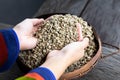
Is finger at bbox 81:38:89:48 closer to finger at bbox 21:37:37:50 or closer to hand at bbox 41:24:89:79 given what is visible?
hand at bbox 41:24:89:79

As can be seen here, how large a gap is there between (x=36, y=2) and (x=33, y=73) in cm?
115

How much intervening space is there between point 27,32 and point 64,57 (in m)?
0.17

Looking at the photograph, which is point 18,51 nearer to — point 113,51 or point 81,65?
point 81,65

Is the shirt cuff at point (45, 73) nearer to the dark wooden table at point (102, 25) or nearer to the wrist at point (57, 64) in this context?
the wrist at point (57, 64)

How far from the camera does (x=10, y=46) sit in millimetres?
741

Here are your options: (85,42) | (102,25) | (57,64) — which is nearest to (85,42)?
(85,42)

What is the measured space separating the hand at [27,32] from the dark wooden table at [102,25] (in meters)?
0.10

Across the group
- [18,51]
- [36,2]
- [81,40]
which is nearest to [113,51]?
[81,40]

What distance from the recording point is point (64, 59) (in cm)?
68

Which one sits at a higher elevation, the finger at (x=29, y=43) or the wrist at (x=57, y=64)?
the finger at (x=29, y=43)

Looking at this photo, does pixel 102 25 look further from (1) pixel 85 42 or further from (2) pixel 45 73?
(2) pixel 45 73

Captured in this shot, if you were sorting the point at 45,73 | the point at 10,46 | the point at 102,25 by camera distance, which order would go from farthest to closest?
the point at 102,25 < the point at 10,46 < the point at 45,73

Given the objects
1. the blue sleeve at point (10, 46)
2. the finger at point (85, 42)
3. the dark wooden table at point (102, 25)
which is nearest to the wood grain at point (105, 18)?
the dark wooden table at point (102, 25)

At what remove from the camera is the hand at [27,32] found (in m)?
0.75
